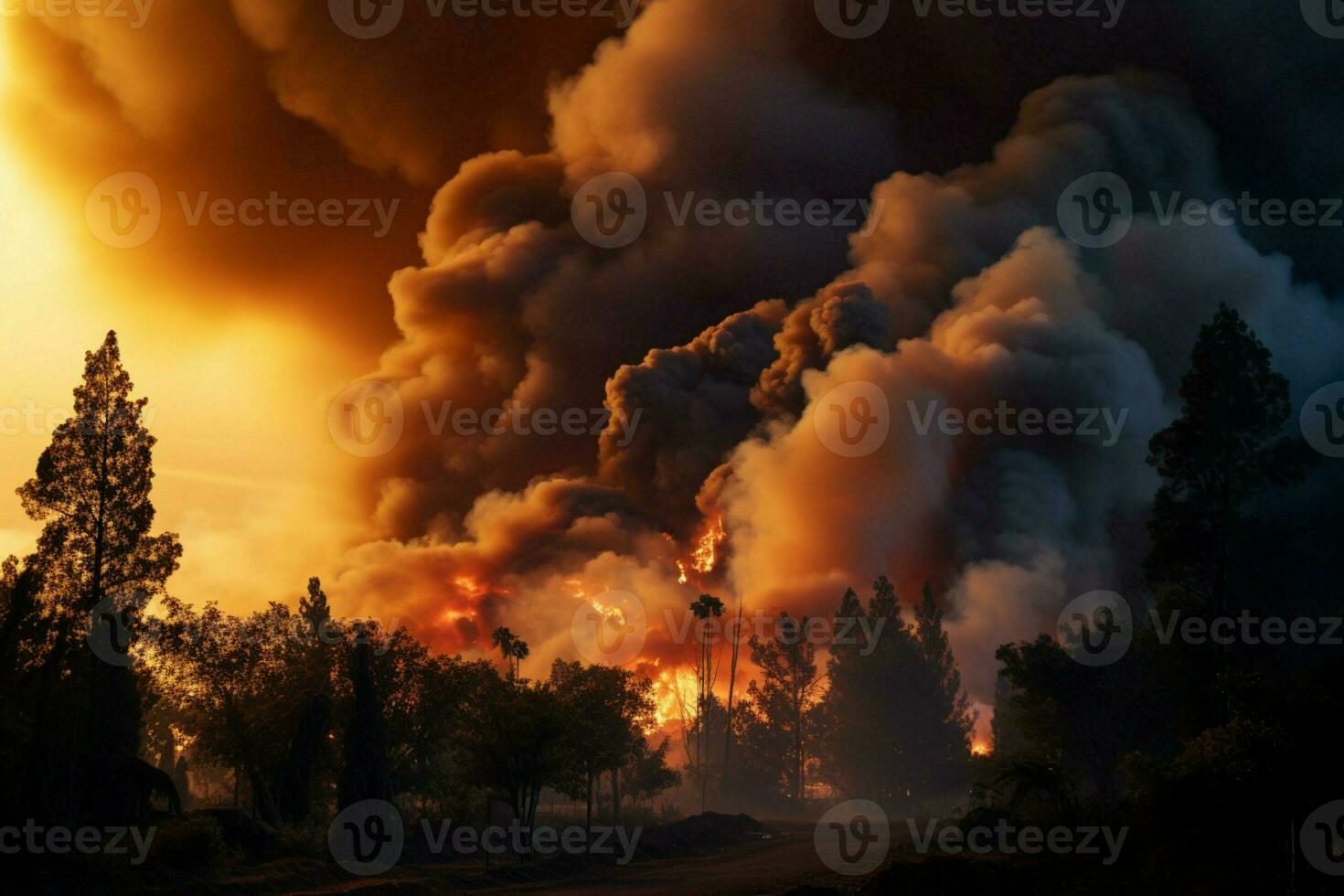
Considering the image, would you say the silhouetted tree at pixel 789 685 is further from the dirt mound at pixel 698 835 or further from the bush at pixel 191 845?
the bush at pixel 191 845

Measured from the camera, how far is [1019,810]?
45.8m

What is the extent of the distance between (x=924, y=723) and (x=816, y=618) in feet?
78.5

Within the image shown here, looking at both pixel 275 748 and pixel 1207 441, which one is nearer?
pixel 1207 441

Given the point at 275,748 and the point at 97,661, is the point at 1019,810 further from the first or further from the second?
the point at 275,748

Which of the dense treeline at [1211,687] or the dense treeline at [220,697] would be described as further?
the dense treeline at [220,697]

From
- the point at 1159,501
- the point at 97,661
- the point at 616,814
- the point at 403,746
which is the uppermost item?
the point at 1159,501

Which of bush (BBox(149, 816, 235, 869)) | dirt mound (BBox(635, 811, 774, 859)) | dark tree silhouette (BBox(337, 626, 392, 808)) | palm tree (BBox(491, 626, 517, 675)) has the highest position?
palm tree (BBox(491, 626, 517, 675))

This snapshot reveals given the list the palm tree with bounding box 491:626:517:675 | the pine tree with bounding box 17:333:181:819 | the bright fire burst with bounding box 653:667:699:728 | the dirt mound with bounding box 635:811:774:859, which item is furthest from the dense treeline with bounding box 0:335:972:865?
the bright fire burst with bounding box 653:667:699:728

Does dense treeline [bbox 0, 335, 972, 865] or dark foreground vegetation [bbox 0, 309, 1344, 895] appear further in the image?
dense treeline [bbox 0, 335, 972, 865]

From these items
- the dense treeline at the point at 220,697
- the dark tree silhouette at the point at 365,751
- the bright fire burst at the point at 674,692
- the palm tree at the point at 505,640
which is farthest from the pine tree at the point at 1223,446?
the bright fire burst at the point at 674,692

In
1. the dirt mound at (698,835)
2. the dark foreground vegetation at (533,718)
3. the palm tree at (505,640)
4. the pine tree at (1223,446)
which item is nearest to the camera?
the dark foreground vegetation at (533,718)

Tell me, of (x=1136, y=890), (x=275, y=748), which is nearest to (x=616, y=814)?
(x=275, y=748)

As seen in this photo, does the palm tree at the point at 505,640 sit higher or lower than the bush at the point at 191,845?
higher

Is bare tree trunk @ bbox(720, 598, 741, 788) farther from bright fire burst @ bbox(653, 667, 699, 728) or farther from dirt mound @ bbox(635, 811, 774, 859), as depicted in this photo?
dirt mound @ bbox(635, 811, 774, 859)
